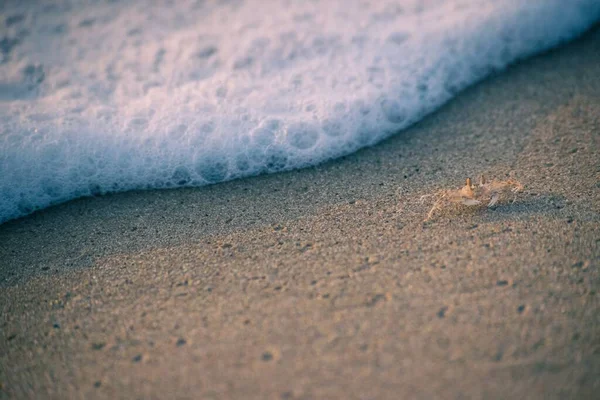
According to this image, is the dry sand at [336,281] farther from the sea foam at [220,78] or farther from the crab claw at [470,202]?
the sea foam at [220,78]

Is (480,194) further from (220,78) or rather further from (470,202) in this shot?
(220,78)

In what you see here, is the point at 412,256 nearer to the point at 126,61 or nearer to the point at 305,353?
the point at 305,353

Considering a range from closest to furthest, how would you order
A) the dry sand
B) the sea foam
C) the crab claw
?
the dry sand → the crab claw → the sea foam

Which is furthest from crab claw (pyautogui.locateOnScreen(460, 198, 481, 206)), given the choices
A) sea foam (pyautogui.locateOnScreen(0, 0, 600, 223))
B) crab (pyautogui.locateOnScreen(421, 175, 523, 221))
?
sea foam (pyautogui.locateOnScreen(0, 0, 600, 223))

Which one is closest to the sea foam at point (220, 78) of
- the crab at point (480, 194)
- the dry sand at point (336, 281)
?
the dry sand at point (336, 281)

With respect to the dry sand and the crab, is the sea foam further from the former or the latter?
the crab

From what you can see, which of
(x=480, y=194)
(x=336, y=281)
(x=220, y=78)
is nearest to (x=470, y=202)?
(x=480, y=194)
